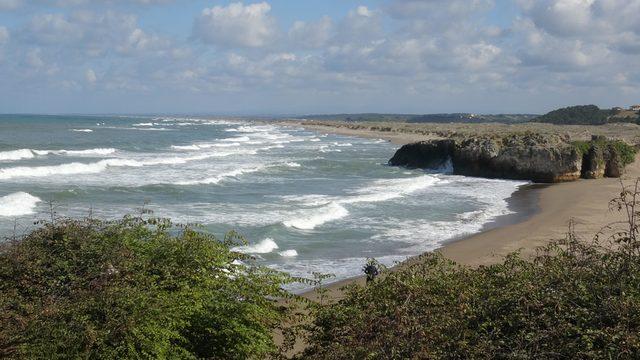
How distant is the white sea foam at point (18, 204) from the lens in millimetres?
24206

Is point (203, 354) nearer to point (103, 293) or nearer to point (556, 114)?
point (103, 293)

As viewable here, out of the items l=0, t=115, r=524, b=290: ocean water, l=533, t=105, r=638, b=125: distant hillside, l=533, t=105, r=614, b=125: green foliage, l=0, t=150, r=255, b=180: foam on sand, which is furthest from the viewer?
l=533, t=105, r=614, b=125: green foliage

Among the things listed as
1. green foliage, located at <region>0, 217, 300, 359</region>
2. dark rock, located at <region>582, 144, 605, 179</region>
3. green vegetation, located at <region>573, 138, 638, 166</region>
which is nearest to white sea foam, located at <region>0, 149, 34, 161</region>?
green vegetation, located at <region>573, 138, 638, 166</region>

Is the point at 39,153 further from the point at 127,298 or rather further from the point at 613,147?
the point at 127,298

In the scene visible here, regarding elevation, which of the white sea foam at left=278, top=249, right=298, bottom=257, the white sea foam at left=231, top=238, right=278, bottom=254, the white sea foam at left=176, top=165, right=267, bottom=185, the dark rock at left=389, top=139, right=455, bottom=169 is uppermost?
the dark rock at left=389, top=139, right=455, bottom=169

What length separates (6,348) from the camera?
23.2 feet

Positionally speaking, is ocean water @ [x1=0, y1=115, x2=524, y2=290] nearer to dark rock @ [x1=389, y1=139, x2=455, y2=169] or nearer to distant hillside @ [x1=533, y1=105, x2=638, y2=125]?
dark rock @ [x1=389, y1=139, x2=455, y2=169]

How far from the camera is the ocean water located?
783 inches

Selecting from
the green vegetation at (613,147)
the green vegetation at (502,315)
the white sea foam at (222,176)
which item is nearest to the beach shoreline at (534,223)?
the green vegetation at (613,147)

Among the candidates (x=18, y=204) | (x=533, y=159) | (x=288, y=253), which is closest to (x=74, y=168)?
(x=18, y=204)

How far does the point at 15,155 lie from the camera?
162 ft

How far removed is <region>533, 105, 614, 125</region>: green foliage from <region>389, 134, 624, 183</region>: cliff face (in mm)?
74380

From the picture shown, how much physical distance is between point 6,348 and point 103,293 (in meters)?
1.17

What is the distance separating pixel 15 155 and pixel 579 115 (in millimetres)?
100368
